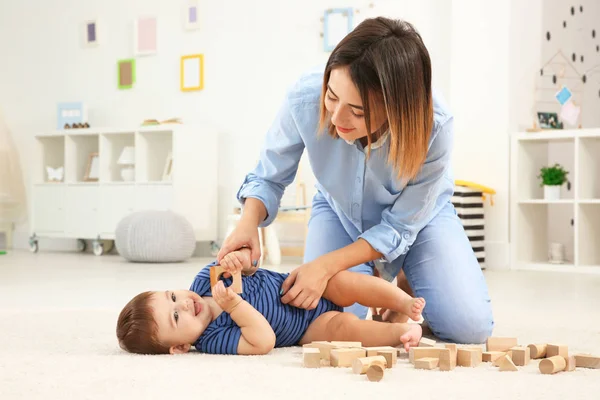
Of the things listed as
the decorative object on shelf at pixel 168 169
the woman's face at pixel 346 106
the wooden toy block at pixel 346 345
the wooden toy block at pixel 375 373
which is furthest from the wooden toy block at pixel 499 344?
the decorative object on shelf at pixel 168 169

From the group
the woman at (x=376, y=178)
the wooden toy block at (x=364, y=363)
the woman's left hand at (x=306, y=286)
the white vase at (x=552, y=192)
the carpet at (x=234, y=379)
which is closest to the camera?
the carpet at (x=234, y=379)

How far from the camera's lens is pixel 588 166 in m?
4.64

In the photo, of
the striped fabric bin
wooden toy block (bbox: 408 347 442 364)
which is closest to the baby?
wooden toy block (bbox: 408 347 442 364)

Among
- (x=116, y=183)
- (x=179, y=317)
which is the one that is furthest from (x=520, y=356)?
(x=116, y=183)

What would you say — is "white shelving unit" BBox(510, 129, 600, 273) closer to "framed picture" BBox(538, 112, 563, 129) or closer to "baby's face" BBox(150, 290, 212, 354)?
"framed picture" BBox(538, 112, 563, 129)

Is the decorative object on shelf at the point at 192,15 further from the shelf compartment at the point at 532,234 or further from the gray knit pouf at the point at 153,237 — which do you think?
the shelf compartment at the point at 532,234

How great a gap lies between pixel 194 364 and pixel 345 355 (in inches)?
11.5

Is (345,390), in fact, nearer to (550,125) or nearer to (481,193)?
(481,193)

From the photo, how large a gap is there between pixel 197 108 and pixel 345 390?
15.2ft

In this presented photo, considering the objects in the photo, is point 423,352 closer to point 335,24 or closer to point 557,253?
point 557,253

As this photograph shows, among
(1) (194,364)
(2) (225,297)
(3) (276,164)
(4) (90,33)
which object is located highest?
(4) (90,33)

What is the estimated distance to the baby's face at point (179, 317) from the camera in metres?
1.62

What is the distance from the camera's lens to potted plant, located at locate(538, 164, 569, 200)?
15.2 feet

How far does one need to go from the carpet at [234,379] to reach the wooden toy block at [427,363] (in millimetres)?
16
